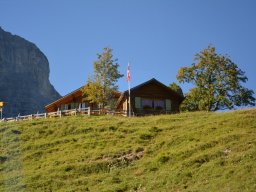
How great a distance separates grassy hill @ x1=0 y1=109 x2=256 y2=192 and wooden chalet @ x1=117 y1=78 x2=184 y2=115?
12960 mm

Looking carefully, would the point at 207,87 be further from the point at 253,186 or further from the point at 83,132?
the point at 253,186

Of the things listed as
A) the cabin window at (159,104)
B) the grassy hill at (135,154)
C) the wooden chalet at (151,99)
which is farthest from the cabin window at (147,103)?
the grassy hill at (135,154)

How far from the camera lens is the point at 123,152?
127 feet

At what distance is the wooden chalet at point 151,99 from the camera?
6525cm

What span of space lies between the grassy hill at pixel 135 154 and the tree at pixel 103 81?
16948mm

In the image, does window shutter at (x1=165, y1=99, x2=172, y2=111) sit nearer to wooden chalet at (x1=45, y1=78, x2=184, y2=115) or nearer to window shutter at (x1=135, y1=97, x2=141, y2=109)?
wooden chalet at (x1=45, y1=78, x2=184, y2=115)

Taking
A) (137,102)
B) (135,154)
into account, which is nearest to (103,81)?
(137,102)

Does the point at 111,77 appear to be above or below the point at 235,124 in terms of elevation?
above

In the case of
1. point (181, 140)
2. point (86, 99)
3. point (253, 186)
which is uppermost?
point (86, 99)

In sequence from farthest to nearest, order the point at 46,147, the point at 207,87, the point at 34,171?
the point at 207,87
the point at 46,147
the point at 34,171

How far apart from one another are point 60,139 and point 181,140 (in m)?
12.9

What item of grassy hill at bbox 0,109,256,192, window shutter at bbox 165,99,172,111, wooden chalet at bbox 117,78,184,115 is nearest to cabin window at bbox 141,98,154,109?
wooden chalet at bbox 117,78,184,115

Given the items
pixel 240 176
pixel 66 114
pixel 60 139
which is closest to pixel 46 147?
pixel 60 139

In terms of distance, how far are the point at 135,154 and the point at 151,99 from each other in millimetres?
29342
